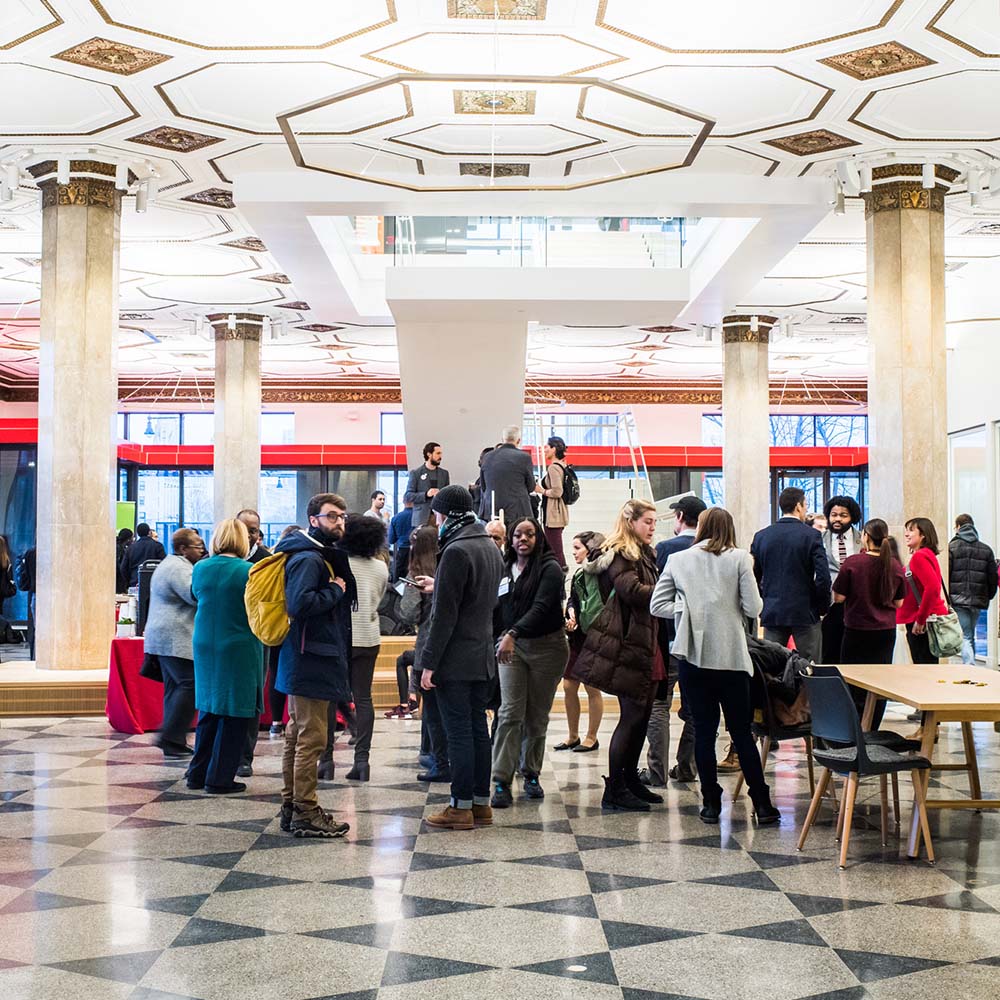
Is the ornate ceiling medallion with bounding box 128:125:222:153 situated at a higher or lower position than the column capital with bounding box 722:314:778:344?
higher

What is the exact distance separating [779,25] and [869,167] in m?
3.33

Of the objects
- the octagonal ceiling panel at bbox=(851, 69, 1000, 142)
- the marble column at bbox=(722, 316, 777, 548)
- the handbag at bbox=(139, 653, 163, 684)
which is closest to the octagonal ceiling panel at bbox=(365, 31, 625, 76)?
the octagonal ceiling panel at bbox=(851, 69, 1000, 142)

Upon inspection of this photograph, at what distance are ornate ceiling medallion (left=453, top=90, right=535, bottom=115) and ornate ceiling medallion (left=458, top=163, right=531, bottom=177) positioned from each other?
4.38 ft

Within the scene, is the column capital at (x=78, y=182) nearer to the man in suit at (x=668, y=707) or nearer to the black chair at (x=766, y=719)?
the man in suit at (x=668, y=707)

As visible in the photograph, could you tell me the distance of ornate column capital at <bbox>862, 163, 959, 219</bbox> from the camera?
11.3 meters

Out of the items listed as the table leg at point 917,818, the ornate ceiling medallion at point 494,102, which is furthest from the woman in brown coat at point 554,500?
the table leg at point 917,818

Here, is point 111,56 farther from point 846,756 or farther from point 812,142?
point 846,756

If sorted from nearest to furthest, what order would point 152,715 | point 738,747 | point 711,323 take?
point 738,747 → point 152,715 → point 711,323

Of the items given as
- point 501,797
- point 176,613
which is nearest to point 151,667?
point 176,613

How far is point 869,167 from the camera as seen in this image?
445 inches

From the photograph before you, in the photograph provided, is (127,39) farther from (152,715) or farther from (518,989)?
(518,989)

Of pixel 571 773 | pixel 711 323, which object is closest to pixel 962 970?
pixel 571 773

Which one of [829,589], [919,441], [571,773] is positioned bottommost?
[571,773]

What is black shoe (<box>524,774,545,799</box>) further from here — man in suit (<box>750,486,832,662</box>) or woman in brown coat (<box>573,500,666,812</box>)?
man in suit (<box>750,486,832,662</box>)
